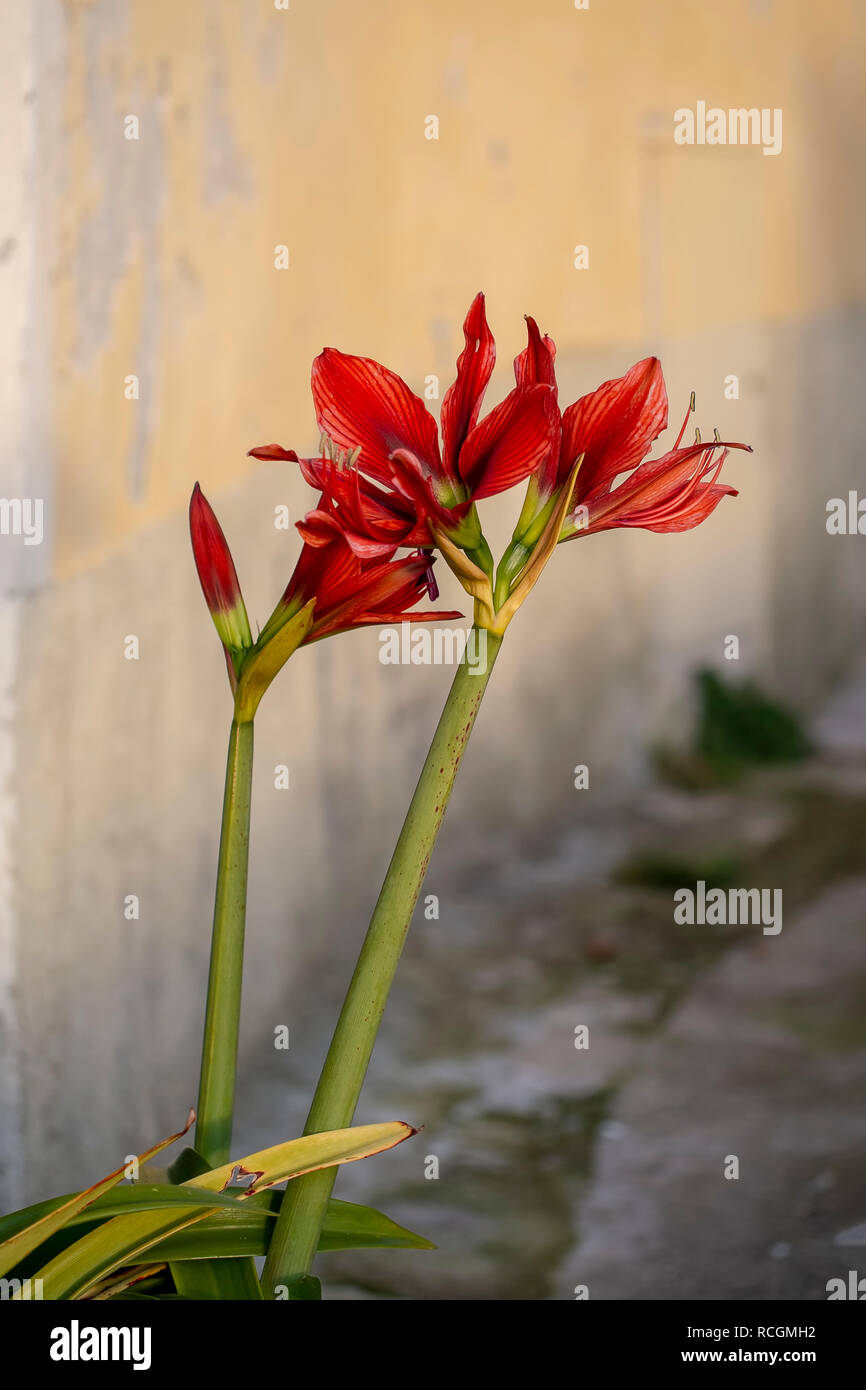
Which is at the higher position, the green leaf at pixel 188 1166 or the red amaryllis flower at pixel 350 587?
the red amaryllis flower at pixel 350 587

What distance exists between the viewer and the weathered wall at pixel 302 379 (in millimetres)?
1575

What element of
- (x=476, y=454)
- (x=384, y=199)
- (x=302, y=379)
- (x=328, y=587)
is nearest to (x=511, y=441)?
(x=476, y=454)

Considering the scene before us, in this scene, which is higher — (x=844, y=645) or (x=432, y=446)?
(x=844, y=645)

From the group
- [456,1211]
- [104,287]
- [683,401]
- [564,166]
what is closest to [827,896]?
[683,401]

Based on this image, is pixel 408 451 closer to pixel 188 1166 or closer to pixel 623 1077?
pixel 188 1166

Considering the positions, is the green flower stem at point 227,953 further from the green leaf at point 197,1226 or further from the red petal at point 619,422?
the red petal at point 619,422

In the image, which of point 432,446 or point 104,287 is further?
point 104,287

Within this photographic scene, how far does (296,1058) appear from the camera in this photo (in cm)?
247

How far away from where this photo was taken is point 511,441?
1.87 ft

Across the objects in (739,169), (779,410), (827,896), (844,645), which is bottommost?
(827,896)

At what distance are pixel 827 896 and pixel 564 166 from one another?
6.61 ft

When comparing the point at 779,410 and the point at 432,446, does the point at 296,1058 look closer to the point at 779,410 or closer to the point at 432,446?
the point at 432,446

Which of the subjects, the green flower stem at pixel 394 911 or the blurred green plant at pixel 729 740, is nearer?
the green flower stem at pixel 394 911

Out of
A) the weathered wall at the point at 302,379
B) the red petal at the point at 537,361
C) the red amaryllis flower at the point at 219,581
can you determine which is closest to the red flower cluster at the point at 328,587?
the red amaryllis flower at the point at 219,581
